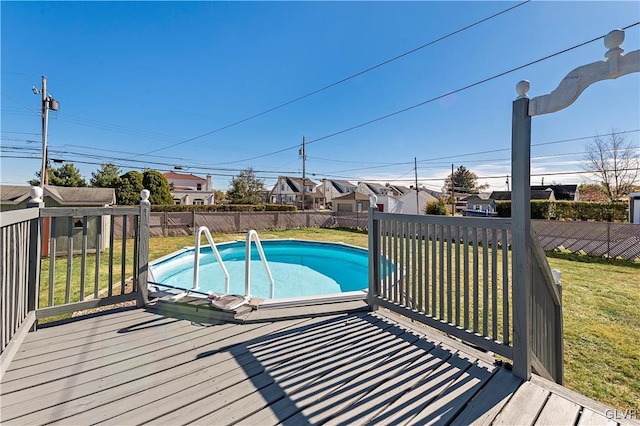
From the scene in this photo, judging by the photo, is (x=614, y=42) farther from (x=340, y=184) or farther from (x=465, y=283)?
(x=340, y=184)

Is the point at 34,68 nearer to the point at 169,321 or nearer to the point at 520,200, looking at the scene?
the point at 169,321

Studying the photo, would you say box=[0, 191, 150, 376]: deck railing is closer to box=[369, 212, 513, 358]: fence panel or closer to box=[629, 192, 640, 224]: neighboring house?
box=[369, 212, 513, 358]: fence panel

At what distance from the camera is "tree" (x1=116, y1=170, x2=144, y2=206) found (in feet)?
65.2

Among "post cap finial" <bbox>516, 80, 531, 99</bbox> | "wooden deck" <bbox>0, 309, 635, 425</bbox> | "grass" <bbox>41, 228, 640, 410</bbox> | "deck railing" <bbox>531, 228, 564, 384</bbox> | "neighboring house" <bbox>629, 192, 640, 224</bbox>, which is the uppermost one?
"post cap finial" <bbox>516, 80, 531, 99</bbox>

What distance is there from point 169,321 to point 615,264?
34.8ft

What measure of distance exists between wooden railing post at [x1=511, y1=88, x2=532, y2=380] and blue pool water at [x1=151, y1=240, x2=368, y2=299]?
14.2 feet

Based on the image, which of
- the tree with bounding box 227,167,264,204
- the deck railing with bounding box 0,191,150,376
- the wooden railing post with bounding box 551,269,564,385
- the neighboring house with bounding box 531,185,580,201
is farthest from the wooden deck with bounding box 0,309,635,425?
the neighboring house with bounding box 531,185,580,201

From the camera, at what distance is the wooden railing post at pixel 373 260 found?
9.27ft

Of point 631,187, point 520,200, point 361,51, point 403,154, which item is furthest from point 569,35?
point 403,154

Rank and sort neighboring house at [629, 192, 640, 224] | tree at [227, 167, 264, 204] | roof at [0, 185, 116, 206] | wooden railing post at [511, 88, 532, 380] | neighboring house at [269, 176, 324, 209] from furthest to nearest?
neighboring house at [269, 176, 324, 209], tree at [227, 167, 264, 204], neighboring house at [629, 192, 640, 224], roof at [0, 185, 116, 206], wooden railing post at [511, 88, 532, 380]

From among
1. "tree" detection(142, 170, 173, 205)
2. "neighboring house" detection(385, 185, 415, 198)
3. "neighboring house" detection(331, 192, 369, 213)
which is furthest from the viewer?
"neighboring house" detection(385, 185, 415, 198)

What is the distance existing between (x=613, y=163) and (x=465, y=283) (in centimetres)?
2545

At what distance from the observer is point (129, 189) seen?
791 inches

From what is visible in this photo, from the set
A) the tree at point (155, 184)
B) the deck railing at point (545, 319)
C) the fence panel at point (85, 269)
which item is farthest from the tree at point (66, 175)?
the deck railing at point (545, 319)
